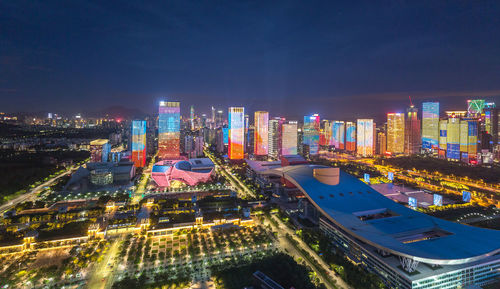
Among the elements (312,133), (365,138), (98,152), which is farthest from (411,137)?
(98,152)

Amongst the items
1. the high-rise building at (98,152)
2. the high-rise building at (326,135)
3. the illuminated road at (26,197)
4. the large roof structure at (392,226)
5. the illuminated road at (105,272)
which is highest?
the high-rise building at (326,135)

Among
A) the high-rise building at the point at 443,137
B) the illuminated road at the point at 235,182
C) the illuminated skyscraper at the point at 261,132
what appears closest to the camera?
the illuminated road at the point at 235,182

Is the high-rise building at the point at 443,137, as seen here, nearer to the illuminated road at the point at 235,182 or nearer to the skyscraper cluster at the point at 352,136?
the skyscraper cluster at the point at 352,136

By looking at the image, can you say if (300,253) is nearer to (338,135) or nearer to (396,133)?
(396,133)

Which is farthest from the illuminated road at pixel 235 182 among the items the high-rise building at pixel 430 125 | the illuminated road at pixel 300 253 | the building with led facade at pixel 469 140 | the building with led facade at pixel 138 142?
the high-rise building at pixel 430 125

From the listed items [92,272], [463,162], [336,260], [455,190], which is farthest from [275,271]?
[463,162]

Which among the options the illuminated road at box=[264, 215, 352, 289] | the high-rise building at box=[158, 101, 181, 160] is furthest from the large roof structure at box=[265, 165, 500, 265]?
the high-rise building at box=[158, 101, 181, 160]
